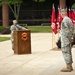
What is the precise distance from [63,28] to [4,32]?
30.5 metres

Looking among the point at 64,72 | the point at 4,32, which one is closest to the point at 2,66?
the point at 64,72

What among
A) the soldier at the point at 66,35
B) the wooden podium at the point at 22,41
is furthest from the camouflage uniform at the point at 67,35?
the wooden podium at the point at 22,41

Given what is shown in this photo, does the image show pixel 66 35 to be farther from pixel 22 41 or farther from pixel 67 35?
pixel 22 41

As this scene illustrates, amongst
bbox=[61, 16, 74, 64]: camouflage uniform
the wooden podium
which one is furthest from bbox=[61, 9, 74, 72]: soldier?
the wooden podium

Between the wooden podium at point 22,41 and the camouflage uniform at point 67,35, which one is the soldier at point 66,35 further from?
the wooden podium at point 22,41

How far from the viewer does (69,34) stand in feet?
39.1

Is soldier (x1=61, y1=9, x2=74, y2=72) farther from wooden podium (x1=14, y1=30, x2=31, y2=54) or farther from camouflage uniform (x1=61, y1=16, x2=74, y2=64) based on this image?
wooden podium (x1=14, y1=30, x2=31, y2=54)

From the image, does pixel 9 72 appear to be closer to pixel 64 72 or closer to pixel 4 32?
pixel 64 72

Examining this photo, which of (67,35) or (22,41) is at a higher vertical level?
(67,35)

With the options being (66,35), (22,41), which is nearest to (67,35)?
(66,35)

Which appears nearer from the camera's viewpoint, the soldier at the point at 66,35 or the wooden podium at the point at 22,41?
the soldier at the point at 66,35

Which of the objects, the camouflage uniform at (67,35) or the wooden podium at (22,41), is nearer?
the camouflage uniform at (67,35)

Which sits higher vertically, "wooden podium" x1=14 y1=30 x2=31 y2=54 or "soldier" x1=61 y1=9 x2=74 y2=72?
"soldier" x1=61 y1=9 x2=74 y2=72

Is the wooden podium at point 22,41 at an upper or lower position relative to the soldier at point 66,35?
lower
